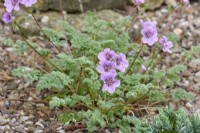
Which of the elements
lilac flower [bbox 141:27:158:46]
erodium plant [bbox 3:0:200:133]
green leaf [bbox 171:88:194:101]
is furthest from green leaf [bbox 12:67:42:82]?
green leaf [bbox 171:88:194:101]

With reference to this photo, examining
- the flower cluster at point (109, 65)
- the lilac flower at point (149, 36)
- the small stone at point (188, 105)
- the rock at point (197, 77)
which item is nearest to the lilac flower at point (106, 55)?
the flower cluster at point (109, 65)

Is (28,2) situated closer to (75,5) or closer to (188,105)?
(188,105)

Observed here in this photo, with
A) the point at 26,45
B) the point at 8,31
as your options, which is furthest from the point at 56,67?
the point at 8,31

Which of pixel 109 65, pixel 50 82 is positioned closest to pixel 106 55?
pixel 109 65

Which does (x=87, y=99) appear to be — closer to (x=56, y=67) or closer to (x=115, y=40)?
(x=56, y=67)

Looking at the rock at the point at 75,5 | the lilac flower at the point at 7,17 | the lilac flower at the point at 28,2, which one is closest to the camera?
the lilac flower at the point at 28,2

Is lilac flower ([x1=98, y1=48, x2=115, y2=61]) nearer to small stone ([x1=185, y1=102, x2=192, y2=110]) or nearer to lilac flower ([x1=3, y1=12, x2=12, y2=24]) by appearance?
lilac flower ([x1=3, y1=12, x2=12, y2=24])

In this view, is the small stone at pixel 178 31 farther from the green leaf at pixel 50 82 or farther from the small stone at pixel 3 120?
the small stone at pixel 3 120

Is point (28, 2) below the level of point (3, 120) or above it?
above
